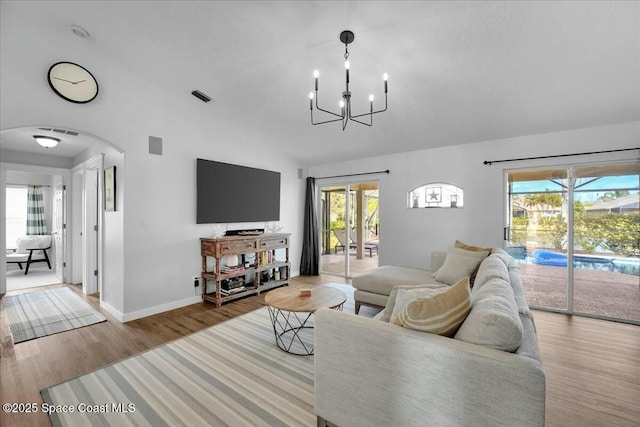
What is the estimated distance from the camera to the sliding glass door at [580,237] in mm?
3316

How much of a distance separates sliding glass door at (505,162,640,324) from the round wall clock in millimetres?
5303

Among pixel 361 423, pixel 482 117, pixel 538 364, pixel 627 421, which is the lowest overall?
pixel 627 421

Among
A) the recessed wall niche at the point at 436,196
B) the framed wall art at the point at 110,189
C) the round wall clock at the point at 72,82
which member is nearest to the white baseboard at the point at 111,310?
the framed wall art at the point at 110,189

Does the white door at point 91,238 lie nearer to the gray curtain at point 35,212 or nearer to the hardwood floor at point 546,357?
the hardwood floor at point 546,357

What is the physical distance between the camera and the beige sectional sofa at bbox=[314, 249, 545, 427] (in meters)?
1.06

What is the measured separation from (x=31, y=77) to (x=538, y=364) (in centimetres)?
425

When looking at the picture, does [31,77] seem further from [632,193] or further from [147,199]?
[632,193]

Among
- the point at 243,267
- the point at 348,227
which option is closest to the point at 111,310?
the point at 243,267

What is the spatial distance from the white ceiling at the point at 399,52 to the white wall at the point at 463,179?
188mm

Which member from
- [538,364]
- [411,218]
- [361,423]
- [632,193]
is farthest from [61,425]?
[632,193]

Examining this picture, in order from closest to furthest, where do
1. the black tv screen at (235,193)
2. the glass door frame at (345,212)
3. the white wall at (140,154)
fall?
the white wall at (140,154), the black tv screen at (235,193), the glass door frame at (345,212)

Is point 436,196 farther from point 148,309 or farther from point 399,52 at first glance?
point 148,309

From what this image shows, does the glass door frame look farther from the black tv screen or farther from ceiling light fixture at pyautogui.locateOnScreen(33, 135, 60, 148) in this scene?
ceiling light fixture at pyautogui.locateOnScreen(33, 135, 60, 148)

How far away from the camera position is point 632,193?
3.27 m
